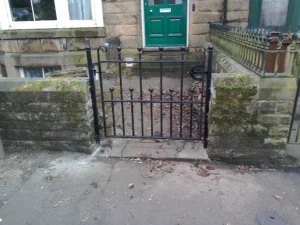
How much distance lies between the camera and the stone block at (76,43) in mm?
6305

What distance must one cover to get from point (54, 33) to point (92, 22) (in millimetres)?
991

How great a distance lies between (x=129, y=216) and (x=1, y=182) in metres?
1.53

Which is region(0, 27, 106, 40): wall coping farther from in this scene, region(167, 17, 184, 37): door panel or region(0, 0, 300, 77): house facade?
region(167, 17, 184, 37): door panel

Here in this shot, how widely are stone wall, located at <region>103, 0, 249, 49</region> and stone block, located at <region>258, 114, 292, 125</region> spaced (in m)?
4.61

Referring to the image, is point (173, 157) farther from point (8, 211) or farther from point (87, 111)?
point (8, 211)

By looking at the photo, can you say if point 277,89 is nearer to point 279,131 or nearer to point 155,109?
point 279,131

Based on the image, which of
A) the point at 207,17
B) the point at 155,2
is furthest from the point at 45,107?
the point at 207,17

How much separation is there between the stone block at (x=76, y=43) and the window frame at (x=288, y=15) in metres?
4.19

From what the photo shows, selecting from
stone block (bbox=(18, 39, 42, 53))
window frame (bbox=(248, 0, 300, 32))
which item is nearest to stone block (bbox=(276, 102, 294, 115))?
window frame (bbox=(248, 0, 300, 32))

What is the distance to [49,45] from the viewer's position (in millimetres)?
Answer: 6340

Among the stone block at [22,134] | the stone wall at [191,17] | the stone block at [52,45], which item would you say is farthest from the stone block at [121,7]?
the stone block at [22,134]

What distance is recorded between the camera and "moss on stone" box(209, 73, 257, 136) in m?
2.67

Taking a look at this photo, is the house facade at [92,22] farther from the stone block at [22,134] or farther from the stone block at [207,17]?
the stone block at [22,134]

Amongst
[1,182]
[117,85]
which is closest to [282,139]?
[1,182]
